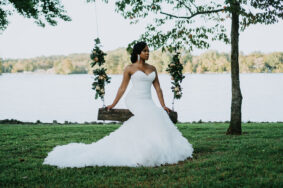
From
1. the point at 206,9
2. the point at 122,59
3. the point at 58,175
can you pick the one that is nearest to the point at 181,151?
the point at 58,175

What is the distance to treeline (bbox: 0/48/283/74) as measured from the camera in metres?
61.6

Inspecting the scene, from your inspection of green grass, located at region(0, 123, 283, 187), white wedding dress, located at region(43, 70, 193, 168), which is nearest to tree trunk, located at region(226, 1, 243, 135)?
green grass, located at region(0, 123, 283, 187)

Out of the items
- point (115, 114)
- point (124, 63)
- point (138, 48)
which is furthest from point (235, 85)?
point (124, 63)

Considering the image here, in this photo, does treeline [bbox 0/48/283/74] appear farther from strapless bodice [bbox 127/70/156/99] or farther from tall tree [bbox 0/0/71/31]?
strapless bodice [bbox 127/70/156/99]

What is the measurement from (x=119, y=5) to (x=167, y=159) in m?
6.34

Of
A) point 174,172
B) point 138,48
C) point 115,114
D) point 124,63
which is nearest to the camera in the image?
point 174,172

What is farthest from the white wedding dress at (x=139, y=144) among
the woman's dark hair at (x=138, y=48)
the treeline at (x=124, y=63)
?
the treeline at (x=124, y=63)

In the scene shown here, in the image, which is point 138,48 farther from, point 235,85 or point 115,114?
point 235,85

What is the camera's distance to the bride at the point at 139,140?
19.8ft

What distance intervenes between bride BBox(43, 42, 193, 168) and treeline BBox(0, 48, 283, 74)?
4864 centimetres

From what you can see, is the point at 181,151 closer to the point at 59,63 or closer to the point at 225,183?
the point at 225,183

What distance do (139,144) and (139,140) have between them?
0.09 m

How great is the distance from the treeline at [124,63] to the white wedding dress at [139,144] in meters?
48.6

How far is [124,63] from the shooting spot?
191 feet
